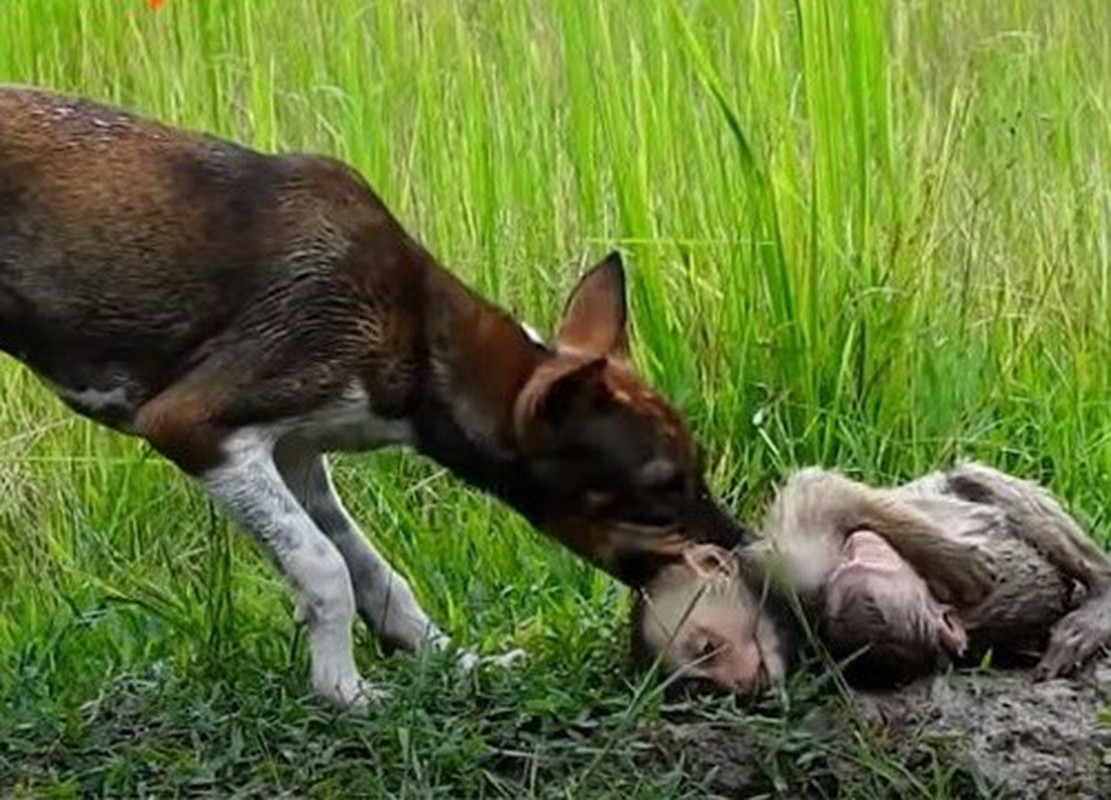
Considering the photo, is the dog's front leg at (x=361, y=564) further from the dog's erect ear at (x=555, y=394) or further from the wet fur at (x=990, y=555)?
the wet fur at (x=990, y=555)

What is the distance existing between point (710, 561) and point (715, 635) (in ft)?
0.80

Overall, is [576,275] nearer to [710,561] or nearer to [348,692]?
[710,561]

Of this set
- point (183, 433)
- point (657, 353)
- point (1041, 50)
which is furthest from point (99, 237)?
point (1041, 50)

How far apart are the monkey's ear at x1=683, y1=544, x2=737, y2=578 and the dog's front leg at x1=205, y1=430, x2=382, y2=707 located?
67cm

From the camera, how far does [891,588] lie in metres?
5.44

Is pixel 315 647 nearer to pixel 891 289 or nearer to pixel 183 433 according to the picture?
pixel 183 433

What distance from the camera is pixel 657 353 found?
750 centimetres

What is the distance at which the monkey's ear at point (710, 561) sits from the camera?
18.4 feet

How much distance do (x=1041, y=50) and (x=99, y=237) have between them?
164 inches

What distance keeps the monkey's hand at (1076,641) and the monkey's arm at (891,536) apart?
168 millimetres

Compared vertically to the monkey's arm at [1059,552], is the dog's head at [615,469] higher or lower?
higher

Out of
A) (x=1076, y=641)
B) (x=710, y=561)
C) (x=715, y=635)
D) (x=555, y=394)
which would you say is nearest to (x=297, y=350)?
(x=555, y=394)

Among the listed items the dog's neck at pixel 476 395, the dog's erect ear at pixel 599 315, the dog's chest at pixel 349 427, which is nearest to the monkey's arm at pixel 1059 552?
the dog's erect ear at pixel 599 315

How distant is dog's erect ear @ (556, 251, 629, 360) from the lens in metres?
5.96
